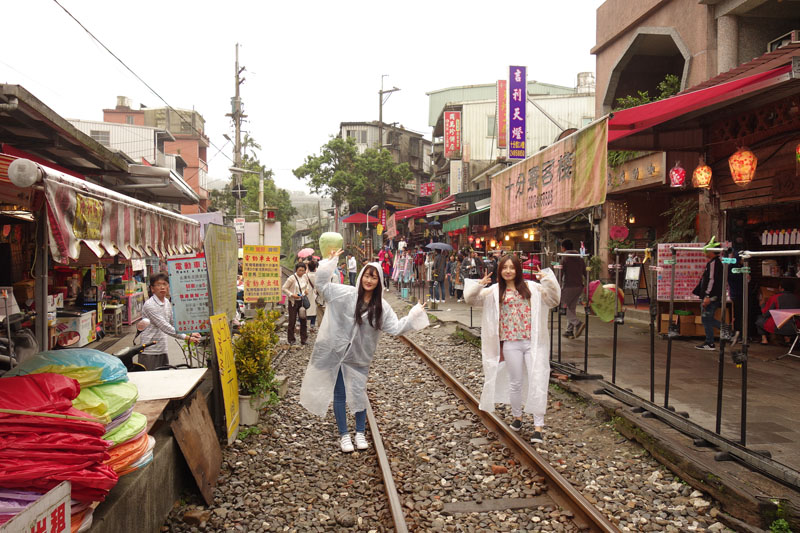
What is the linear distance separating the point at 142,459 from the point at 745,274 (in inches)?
190

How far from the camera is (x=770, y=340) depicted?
9523 millimetres

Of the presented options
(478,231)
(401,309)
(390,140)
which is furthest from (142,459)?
(390,140)

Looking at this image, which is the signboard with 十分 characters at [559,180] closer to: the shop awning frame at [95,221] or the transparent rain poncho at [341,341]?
the transparent rain poncho at [341,341]

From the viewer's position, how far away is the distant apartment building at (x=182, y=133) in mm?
36156

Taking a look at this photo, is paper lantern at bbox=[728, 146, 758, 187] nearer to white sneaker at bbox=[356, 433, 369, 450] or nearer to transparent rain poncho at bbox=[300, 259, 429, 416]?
transparent rain poncho at bbox=[300, 259, 429, 416]

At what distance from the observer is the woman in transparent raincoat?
17.0 ft

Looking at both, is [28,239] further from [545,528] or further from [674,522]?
[674,522]

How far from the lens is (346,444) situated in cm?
540

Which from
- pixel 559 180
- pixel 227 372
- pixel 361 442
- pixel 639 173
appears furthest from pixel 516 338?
pixel 639 173

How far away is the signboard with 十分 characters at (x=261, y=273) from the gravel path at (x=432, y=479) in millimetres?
6047

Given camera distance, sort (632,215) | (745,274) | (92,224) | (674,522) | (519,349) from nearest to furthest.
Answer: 1. (92,224)
2. (674,522)
3. (745,274)
4. (519,349)
5. (632,215)

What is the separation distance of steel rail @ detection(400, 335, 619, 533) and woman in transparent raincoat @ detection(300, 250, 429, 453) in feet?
5.36

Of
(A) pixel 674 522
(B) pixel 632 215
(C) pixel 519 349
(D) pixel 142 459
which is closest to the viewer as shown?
(D) pixel 142 459

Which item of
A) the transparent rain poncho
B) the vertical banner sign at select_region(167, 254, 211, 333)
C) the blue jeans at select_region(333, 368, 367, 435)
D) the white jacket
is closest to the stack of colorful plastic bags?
the transparent rain poncho
